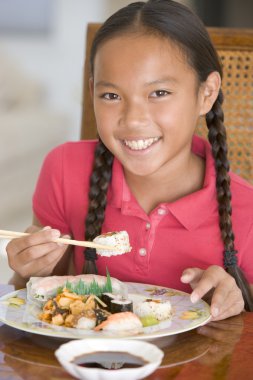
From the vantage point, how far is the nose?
5.18 ft

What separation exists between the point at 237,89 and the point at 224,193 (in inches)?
18.8

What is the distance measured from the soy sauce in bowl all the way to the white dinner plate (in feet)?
0.36

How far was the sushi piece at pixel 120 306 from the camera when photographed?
1.29m

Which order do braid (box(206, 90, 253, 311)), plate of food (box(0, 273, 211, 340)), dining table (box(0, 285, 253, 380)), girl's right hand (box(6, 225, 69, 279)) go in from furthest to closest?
1. braid (box(206, 90, 253, 311))
2. girl's right hand (box(6, 225, 69, 279))
3. plate of food (box(0, 273, 211, 340))
4. dining table (box(0, 285, 253, 380))

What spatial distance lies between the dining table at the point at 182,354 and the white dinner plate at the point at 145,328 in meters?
0.02

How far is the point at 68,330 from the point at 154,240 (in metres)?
0.57

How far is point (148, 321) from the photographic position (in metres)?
1.29

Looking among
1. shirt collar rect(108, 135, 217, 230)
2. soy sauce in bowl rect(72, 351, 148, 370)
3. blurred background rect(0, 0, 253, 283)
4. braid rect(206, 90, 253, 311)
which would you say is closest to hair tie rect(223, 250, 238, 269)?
braid rect(206, 90, 253, 311)

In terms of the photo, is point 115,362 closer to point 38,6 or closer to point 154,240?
point 154,240

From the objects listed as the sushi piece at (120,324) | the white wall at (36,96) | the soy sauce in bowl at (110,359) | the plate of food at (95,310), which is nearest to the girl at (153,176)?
the plate of food at (95,310)

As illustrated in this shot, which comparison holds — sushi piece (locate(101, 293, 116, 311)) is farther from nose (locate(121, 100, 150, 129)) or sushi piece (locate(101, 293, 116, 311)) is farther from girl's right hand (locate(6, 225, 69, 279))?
nose (locate(121, 100, 150, 129))

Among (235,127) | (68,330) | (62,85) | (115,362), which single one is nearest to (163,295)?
(68,330)

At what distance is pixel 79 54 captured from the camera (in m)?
7.21

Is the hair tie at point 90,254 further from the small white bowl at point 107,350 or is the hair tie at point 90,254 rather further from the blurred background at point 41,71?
the blurred background at point 41,71
